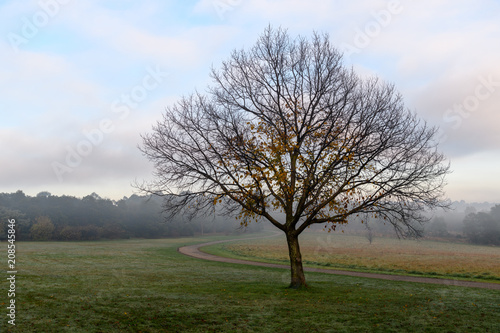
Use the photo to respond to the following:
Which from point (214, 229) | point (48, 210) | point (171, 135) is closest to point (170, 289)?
point (171, 135)

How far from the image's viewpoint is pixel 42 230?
6856 centimetres

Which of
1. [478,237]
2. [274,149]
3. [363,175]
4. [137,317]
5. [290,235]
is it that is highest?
[274,149]

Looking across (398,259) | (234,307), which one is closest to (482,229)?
(398,259)

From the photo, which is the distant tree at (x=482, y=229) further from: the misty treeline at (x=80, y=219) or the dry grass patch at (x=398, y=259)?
the misty treeline at (x=80, y=219)

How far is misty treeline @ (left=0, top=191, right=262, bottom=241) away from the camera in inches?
2709

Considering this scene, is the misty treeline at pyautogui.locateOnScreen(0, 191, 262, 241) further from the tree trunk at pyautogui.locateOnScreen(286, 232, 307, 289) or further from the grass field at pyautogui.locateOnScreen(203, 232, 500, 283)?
the tree trunk at pyautogui.locateOnScreen(286, 232, 307, 289)

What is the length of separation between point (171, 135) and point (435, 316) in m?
12.4

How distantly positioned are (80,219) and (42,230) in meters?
13.9

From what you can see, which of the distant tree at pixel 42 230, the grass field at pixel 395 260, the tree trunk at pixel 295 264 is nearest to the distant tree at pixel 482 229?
the grass field at pixel 395 260

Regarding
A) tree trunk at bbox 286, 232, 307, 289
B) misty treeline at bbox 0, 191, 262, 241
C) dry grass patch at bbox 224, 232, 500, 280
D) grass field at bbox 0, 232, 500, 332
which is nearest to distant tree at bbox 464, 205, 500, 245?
dry grass patch at bbox 224, 232, 500, 280

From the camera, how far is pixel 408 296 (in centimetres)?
1479

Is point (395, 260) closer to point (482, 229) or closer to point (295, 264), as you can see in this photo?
point (295, 264)

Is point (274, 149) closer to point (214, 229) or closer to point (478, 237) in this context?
point (478, 237)

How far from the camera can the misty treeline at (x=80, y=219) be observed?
2709 inches
